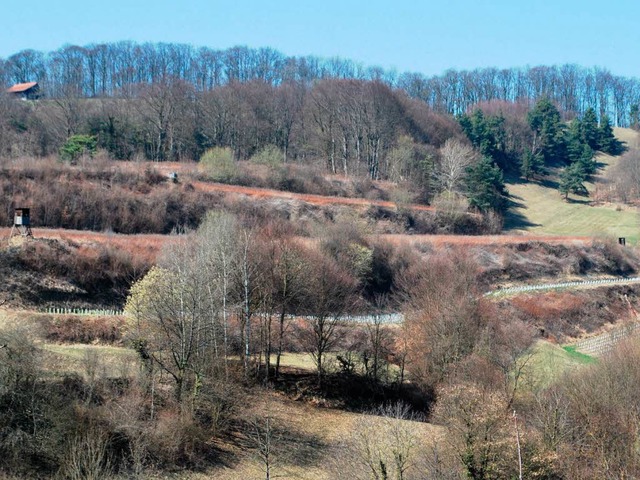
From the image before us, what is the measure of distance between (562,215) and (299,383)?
66.5 metres

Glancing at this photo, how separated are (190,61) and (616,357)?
105142 millimetres

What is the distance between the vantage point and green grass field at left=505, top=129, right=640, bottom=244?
83.1 metres

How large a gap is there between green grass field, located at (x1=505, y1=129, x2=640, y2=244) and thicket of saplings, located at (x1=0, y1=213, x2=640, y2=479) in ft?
148

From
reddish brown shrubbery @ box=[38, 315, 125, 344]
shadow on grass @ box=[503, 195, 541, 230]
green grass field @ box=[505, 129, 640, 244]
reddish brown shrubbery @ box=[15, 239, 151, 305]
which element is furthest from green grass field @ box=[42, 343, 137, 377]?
shadow on grass @ box=[503, 195, 541, 230]

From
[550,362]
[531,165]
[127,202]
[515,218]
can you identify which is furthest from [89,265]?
[531,165]

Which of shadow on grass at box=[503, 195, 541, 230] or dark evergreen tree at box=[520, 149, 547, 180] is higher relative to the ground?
dark evergreen tree at box=[520, 149, 547, 180]

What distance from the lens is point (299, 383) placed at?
1335 inches

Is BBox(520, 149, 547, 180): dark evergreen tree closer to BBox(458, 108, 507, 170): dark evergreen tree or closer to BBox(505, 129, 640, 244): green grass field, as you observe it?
BBox(505, 129, 640, 244): green grass field

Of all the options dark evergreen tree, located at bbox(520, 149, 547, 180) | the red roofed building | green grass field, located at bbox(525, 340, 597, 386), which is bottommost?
green grass field, located at bbox(525, 340, 597, 386)

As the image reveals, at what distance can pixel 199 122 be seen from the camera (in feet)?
278

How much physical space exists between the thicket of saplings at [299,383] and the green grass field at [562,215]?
45.1m

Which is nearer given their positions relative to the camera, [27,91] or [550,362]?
[550,362]

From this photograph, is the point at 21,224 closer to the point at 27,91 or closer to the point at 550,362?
the point at 550,362

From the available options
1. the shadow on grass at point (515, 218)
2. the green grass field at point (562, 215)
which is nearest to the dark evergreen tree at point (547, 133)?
the green grass field at point (562, 215)
